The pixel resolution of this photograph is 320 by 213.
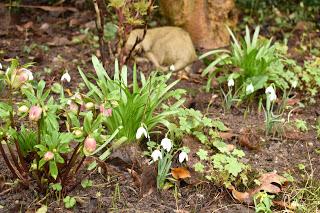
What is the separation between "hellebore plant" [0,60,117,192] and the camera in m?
2.65

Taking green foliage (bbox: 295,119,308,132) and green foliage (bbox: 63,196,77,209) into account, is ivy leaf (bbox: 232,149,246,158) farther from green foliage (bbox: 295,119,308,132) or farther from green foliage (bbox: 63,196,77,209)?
green foliage (bbox: 63,196,77,209)

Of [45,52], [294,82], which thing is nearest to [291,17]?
[294,82]

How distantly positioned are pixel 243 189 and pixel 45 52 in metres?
2.41

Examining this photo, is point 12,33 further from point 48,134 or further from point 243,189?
point 243,189

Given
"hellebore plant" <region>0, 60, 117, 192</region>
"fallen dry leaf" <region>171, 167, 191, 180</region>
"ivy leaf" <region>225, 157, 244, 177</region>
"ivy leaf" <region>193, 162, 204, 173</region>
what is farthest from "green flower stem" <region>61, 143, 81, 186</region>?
"ivy leaf" <region>225, 157, 244, 177</region>

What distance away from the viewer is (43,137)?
2.84m

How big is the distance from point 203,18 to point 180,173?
230 centimetres

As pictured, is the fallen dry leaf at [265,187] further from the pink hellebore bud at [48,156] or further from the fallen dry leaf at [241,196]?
the pink hellebore bud at [48,156]

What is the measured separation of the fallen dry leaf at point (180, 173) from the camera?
326 cm

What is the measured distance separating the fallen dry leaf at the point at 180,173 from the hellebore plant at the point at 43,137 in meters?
0.45

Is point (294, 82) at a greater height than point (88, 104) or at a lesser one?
lesser

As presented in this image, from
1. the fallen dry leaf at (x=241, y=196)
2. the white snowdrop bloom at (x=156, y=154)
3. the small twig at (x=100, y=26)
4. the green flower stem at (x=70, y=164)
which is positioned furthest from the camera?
the small twig at (x=100, y=26)

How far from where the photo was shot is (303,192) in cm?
325

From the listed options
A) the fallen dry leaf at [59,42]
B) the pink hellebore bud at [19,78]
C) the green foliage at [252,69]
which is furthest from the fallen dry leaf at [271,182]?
the fallen dry leaf at [59,42]
